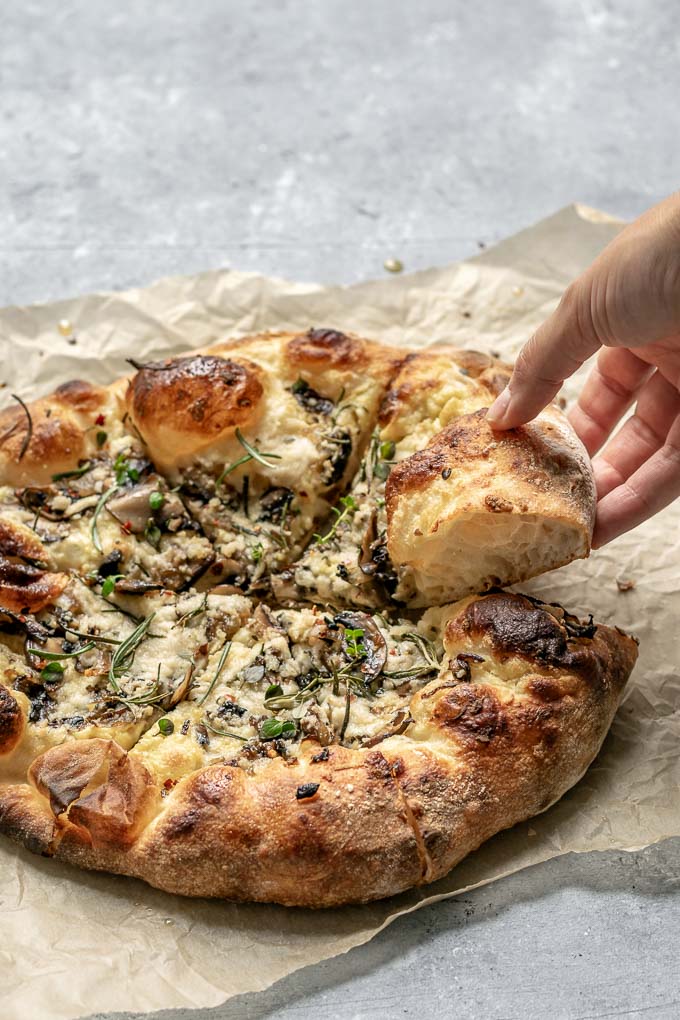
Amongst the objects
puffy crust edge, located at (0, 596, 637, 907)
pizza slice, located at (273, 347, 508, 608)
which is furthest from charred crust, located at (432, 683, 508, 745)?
pizza slice, located at (273, 347, 508, 608)

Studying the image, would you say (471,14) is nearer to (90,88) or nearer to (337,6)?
(337,6)

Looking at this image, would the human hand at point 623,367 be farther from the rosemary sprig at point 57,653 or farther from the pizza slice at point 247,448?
the rosemary sprig at point 57,653

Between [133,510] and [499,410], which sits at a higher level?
[499,410]

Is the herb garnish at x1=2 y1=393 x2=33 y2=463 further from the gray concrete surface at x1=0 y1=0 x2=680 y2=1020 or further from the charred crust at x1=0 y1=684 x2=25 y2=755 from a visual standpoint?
the gray concrete surface at x1=0 y1=0 x2=680 y2=1020

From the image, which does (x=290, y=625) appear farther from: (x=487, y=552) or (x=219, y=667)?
(x=487, y=552)

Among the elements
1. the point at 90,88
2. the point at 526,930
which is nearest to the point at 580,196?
the point at 90,88

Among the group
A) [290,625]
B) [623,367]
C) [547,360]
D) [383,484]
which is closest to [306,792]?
[290,625]

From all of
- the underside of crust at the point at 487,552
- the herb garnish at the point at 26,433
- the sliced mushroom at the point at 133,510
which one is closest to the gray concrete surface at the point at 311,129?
the herb garnish at the point at 26,433
